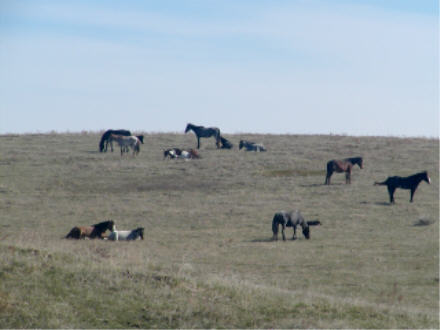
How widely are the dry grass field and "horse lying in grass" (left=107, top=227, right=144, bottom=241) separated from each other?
776 millimetres

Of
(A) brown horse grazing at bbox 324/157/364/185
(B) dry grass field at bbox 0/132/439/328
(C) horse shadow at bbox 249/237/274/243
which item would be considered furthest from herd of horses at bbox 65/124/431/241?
(B) dry grass field at bbox 0/132/439/328

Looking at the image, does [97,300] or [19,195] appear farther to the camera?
[19,195]

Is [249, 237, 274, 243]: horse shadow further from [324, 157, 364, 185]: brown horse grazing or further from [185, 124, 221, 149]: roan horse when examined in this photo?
[185, 124, 221, 149]: roan horse

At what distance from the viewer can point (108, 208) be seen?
98.5 feet

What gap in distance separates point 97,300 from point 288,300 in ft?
11.2

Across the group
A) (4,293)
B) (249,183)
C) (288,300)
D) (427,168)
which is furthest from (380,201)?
(4,293)

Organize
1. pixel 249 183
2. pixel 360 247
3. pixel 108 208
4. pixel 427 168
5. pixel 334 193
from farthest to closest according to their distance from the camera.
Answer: pixel 427 168 → pixel 249 183 → pixel 334 193 → pixel 108 208 → pixel 360 247

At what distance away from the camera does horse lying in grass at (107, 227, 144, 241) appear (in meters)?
23.6

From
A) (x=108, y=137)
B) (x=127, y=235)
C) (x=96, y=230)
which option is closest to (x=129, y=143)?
(x=108, y=137)

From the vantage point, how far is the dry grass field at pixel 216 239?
1138 centimetres

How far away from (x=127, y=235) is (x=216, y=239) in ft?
10.4

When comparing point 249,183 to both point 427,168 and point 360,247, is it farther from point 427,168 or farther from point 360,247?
point 360,247

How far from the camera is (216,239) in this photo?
2347 cm

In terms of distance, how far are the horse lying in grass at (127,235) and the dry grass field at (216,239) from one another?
776 mm
